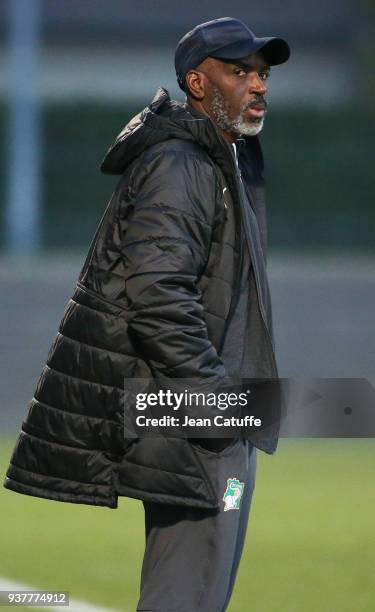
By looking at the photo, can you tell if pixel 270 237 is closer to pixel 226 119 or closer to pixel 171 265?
pixel 226 119

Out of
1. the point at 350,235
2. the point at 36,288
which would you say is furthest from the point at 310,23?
the point at 36,288

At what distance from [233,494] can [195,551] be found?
178mm

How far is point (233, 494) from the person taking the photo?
4.71 m

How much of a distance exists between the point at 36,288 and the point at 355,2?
2171 cm

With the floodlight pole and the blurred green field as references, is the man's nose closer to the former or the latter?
the blurred green field

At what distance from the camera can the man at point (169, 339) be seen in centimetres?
453

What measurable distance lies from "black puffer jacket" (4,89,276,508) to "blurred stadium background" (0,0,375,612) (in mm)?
2076

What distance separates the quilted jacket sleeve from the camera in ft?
14.8

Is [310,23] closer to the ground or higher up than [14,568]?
higher up

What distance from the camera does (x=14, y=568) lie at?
741 centimetres

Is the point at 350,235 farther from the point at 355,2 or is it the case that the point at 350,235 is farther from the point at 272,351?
the point at 272,351

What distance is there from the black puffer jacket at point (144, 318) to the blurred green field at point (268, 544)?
80.4 inches

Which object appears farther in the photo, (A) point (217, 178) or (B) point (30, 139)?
(B) point (30, 139)

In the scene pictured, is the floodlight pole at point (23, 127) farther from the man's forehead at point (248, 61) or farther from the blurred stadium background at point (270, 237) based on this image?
the man's forehead at point (248, 61)
